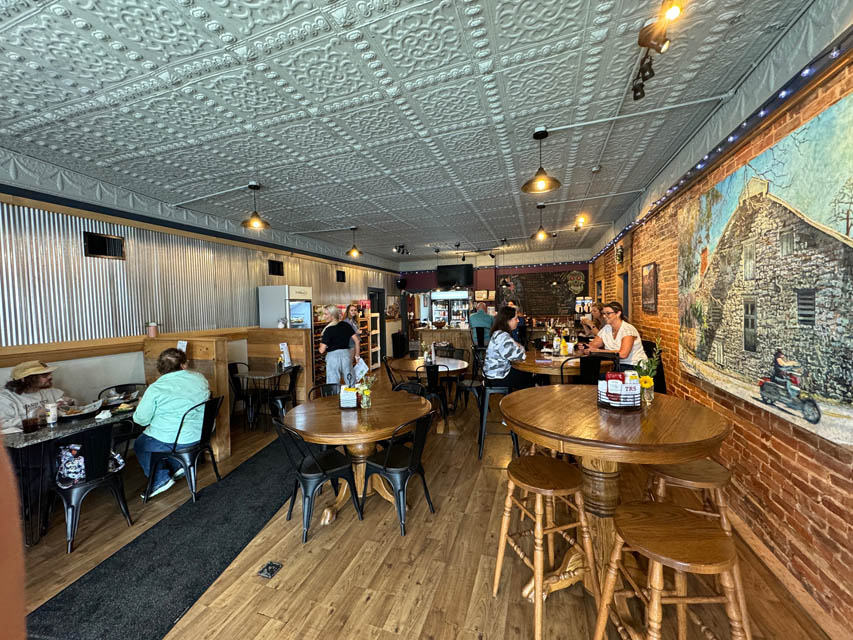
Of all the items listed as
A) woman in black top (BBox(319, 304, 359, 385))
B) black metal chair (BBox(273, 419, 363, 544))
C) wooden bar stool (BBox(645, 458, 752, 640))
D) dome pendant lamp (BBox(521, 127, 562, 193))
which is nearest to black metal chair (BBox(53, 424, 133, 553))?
black metal chair (BBox(273, 419, 363, 544))

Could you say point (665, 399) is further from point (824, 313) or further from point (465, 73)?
point (465, 73)

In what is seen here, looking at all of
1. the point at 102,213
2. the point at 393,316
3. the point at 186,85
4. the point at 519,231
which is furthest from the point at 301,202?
the point at 393,316

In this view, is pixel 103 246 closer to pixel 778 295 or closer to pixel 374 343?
pixel 374 343

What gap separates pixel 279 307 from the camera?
21.3 feet

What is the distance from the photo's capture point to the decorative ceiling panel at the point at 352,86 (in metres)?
2.00

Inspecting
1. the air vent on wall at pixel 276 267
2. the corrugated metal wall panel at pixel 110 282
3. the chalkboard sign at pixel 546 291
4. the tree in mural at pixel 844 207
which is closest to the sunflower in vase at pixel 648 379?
the tree in mural at pixel 844 207

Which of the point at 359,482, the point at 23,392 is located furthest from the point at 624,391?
the point at 23,392

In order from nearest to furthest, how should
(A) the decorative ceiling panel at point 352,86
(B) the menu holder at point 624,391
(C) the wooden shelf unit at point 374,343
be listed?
1. (A) the decorative ceiling panel at point 352,86
2. (B) the menu holder at point 624,391
3. (C) the wooden shelf unit at point 374,343

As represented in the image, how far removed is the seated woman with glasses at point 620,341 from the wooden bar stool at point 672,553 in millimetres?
2295

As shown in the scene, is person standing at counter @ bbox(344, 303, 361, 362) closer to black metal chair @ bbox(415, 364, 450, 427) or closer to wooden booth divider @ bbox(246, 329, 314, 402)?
wooden booth divider @ bbox(246, 329, 314, 402)

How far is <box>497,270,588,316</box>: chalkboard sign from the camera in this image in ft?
32.9

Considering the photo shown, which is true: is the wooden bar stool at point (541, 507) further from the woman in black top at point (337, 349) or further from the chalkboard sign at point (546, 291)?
the chalkboard sign at point (546, 291)

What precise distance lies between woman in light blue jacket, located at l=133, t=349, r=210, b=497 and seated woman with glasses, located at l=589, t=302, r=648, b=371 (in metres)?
4.14

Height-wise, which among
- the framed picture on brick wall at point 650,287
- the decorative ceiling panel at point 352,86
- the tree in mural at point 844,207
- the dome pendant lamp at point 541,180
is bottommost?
the framed picture on brick wall at point 650,287
